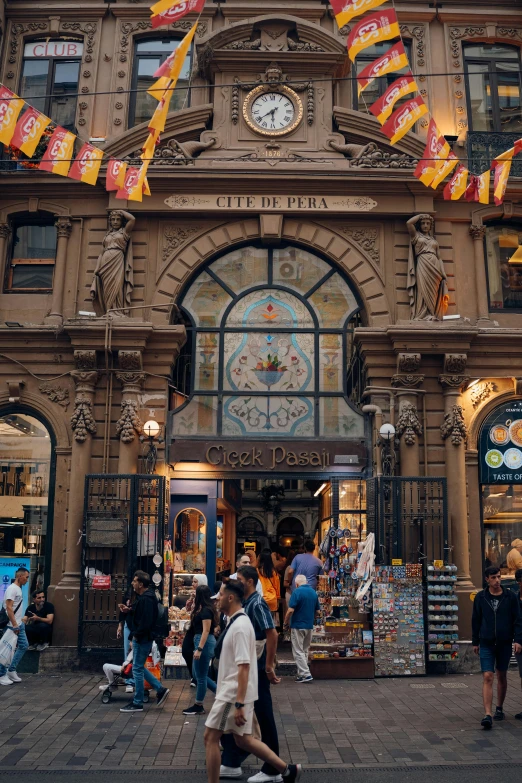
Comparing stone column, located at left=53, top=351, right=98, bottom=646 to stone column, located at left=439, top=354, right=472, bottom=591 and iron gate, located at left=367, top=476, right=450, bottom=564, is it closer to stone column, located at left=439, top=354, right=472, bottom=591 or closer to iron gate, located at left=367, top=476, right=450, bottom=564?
iron gate, located at left=367, top=476, right=450, bottom=564

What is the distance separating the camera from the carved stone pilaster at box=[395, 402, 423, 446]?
15008 mm

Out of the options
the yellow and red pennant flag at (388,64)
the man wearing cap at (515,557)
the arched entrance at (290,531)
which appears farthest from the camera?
the arched entrance at (290,531)

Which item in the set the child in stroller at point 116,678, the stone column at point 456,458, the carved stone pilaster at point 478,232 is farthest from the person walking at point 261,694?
the carved stone pilaster at point 478,232

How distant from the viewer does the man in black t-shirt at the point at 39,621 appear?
1370 centimetres

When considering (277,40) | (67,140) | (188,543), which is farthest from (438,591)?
(277,40)

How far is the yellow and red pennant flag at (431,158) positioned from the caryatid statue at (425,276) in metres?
1.63

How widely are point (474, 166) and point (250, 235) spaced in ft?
16.9

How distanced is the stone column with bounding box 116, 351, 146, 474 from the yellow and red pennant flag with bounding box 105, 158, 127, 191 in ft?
10.7

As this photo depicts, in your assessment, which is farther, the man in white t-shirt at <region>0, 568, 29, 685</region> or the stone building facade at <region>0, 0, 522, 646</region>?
the stone building facade at <region>0, 0, 522, 646</region>

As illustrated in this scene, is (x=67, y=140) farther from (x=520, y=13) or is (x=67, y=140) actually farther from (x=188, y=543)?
(x=520, y=13)

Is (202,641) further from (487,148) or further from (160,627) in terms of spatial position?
(487,148)

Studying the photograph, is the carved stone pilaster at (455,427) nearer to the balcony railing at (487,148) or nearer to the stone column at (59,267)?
the balcony railing at (487,148)

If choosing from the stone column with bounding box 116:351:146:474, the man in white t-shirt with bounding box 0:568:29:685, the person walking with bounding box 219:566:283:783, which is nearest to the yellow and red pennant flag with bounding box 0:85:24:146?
the stone column with bounding box 116:351:146:474

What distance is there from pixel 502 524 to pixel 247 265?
771 cm
